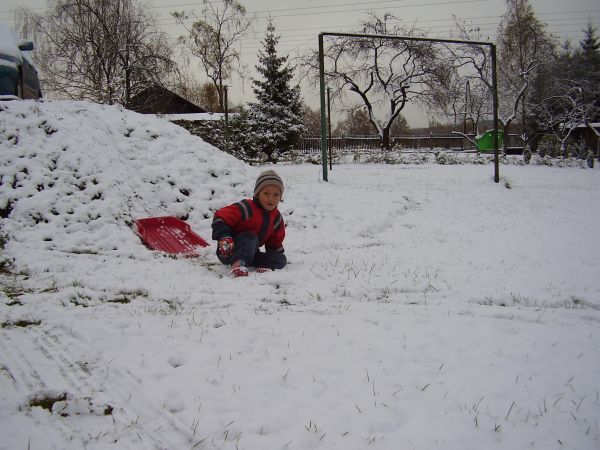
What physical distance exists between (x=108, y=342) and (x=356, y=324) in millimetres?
1667

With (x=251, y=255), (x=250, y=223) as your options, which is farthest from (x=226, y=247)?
(x=250, y=223)

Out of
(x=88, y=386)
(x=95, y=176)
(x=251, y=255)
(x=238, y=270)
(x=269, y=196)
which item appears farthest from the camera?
(x=95, y=176)

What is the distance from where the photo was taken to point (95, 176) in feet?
19.8

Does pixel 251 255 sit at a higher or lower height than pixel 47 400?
higher

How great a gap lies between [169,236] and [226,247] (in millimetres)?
1704

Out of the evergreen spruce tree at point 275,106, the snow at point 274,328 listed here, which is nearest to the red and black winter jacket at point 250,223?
the snow at point 274,328

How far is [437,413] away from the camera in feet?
5.84

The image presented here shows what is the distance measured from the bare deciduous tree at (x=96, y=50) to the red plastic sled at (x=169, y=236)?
14768 millimetres

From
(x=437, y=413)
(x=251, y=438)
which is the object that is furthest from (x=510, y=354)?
(x=251, y=438)

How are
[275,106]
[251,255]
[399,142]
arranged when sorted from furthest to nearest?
[399,142]
[275,106]
[251,255]

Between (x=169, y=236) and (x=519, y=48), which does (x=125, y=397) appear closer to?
(x=169, y=236)

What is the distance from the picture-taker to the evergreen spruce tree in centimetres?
2527

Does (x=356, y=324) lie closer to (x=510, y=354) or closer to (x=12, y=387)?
(x=510, y=354)

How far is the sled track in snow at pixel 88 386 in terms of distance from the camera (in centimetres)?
160
